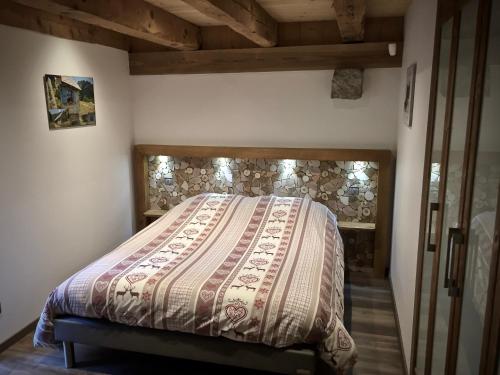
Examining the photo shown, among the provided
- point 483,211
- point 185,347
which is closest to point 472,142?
point 483,211

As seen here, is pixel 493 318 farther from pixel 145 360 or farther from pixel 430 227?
pixel 145 360

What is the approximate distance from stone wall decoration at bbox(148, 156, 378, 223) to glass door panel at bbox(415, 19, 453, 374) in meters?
1.83

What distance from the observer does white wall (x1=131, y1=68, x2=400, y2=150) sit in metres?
3.79

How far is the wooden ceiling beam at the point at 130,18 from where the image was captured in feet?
7.84

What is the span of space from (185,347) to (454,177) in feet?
5.48

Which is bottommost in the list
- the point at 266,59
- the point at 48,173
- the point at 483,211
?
the point at 48,173

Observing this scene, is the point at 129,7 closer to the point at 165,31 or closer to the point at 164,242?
the point at 165,31

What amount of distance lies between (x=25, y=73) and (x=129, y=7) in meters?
0.85

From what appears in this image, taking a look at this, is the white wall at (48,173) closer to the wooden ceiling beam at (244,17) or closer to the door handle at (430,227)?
the wooden ceiling beam at (244,17)

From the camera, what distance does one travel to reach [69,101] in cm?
335

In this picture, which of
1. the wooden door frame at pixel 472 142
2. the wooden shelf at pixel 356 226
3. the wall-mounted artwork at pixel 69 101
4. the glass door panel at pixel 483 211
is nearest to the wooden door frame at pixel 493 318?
the glass door panel at pixel 483 211

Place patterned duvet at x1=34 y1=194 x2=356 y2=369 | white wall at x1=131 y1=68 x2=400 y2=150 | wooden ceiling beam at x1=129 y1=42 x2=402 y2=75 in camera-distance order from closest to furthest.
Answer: patterned duvet at x1=34 y1=194 x2=356 y2=369 → wooden ceiling beam at x1=129 y1=42 x2=402 y2=75 → white wall at x1=131 y1=68 x2=400 y2=150

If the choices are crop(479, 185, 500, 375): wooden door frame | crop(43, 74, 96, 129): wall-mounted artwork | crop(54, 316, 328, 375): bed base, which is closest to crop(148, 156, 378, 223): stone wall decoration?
crop(43, 74, 96, 129): wall-mounted artwork

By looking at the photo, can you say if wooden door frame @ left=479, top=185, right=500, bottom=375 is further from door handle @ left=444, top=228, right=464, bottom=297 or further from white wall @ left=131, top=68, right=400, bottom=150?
white wall @ left=131, top=68, right=400, bottom=150
